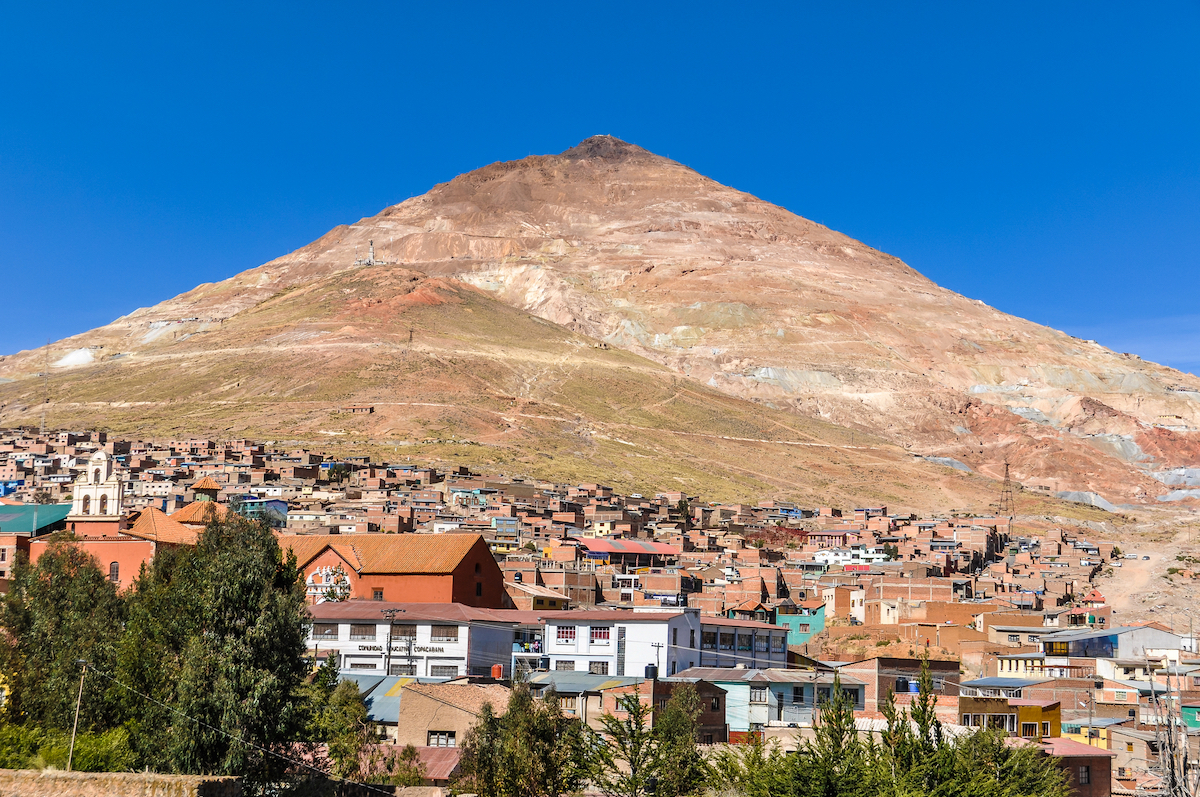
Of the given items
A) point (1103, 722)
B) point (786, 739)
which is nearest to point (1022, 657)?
point (1103, 722)

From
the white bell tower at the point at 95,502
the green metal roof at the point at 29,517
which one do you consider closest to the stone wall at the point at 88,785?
the white bell tower at the point at 95,502

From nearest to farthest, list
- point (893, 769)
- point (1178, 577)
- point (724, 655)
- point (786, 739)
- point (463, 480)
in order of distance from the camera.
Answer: point (893, 769), point (786, 739), point (724, 655), point (1178, 577), point (463, 480)

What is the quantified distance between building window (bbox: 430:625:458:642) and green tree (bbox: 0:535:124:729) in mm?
10675

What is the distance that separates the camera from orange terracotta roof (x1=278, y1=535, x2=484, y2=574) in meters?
55.8

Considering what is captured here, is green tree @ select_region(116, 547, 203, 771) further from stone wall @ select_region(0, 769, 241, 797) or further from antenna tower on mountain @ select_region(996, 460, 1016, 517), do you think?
antenna tower on mountain @ select_region(996, 460, 1016, 517)

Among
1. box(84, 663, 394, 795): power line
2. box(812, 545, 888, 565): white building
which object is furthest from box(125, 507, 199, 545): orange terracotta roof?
box(812, 545, 888, 565): white building

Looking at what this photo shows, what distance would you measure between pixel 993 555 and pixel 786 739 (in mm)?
69564

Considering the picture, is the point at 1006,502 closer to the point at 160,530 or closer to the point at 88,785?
the point at 160,530

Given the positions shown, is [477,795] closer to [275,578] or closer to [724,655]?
[275,578]

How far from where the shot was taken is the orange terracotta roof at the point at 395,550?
2197 inches

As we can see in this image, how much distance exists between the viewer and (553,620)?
47500 mm

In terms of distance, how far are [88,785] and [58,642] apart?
645 inches

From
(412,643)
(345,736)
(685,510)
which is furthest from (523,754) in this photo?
(685,510)

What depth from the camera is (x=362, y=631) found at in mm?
46531
